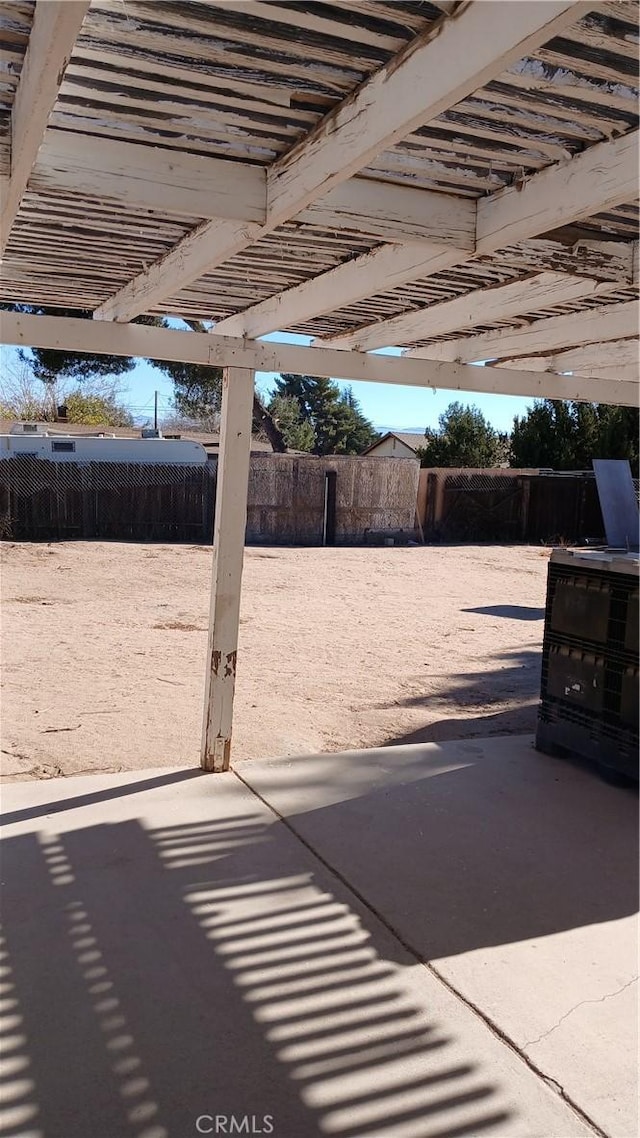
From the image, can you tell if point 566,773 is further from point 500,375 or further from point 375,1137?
point 375,1137

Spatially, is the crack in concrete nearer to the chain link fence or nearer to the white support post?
the white support post

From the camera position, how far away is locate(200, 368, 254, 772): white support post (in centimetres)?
471

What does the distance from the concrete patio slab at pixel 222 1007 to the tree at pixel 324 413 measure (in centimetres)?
5276

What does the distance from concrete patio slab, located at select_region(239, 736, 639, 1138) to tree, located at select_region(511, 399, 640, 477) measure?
2258 cm

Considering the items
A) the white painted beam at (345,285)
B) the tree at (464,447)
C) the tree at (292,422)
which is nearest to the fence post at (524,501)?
the tree at (464,447)

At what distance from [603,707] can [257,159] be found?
356cm

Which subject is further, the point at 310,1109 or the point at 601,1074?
the point at 601,1074

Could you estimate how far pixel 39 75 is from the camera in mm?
1890

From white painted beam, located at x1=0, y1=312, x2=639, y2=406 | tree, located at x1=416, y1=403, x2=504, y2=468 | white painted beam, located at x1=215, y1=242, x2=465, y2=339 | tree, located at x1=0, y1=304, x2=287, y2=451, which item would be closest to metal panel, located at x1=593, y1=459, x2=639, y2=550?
white painted beam, located at x1=0, y1=312, x2=639, y2=406

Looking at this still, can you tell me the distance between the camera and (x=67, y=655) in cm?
872

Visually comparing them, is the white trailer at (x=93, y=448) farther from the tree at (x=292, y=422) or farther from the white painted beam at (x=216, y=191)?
the tree at (x=292, y=422)

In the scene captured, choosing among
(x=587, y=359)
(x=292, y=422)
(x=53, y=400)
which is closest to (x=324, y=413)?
(x=292, y=422)

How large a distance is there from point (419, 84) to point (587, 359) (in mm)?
3549

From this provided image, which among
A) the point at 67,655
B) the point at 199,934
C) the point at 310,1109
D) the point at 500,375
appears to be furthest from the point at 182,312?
the point at 67,655
